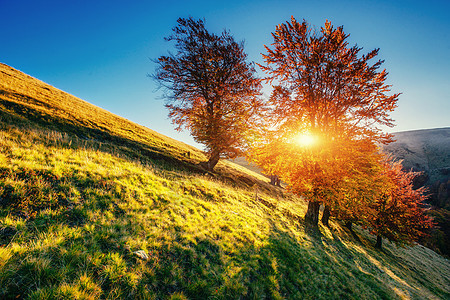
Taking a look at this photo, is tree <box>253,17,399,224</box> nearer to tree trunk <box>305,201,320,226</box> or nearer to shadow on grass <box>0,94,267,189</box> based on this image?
tree trunk <box>305,201,320,226</box>

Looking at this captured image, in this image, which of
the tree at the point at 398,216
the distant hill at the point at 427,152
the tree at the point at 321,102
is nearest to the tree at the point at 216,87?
the tree at the point at 321,102

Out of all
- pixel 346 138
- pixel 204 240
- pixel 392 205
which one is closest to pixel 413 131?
pixel 392 205

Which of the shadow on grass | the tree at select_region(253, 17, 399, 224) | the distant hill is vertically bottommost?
the shadow on grass

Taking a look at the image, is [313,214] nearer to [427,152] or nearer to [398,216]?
[398,216]

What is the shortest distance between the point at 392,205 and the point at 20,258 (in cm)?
2805

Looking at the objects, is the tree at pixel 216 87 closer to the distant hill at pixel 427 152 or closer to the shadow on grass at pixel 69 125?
the shadow on grass at pixel 69 125

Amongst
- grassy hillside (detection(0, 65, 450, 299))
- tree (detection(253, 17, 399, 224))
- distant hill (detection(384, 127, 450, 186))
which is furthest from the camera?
distant hill (detection(384, 127, 450, 186))

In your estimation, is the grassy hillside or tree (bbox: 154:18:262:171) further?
tree (bbox: 154:18:262:171)

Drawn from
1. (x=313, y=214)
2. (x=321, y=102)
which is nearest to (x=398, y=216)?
(x=313, y=214)

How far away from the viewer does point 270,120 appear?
41.8 feet

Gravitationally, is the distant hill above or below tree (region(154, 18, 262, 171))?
above

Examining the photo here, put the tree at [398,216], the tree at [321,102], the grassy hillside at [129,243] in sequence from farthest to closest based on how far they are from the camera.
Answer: the tree at [398,216]
the tree at [321,102]
the grassy hillside at [129,243]

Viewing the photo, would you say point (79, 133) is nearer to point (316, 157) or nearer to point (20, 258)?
point (20, 258)

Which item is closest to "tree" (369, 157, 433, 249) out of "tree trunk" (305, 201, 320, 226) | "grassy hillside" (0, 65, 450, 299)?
"tree trunk" (305, 201, 320, 226)
